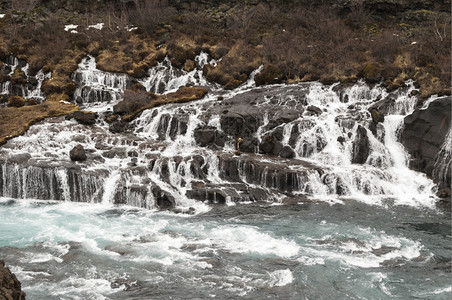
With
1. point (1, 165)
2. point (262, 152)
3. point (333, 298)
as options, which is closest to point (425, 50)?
point (262, 152)

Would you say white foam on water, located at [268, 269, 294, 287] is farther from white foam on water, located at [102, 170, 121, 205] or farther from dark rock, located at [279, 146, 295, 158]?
dark rock, located at [279, 146, 295, 158]

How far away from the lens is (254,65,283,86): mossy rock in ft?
125

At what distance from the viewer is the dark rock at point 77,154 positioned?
88.2ft

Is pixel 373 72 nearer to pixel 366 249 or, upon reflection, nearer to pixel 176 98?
pixel 176 98

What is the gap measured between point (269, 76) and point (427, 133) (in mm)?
13646

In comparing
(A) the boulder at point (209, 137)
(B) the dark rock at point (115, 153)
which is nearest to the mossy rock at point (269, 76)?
(A) the boulder at point (209, 137)

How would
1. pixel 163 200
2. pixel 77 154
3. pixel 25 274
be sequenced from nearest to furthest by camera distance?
1. pixel 25 274
2. pixel 163 200
3. pixel 77 154

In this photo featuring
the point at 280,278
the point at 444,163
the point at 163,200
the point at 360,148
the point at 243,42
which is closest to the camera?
the point at 280,278

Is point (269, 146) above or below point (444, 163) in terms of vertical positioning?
above

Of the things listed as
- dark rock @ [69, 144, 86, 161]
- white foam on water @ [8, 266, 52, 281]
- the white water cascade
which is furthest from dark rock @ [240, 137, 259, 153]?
white foam on water @ [8, 266, 52, 281]

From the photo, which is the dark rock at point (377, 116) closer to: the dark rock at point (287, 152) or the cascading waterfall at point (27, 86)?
the dark rock at point (287, 152)

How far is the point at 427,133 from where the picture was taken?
28641 mm

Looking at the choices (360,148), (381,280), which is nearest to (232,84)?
(360,148)

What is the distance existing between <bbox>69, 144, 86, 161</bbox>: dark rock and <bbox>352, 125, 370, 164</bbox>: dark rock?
15897 mm
